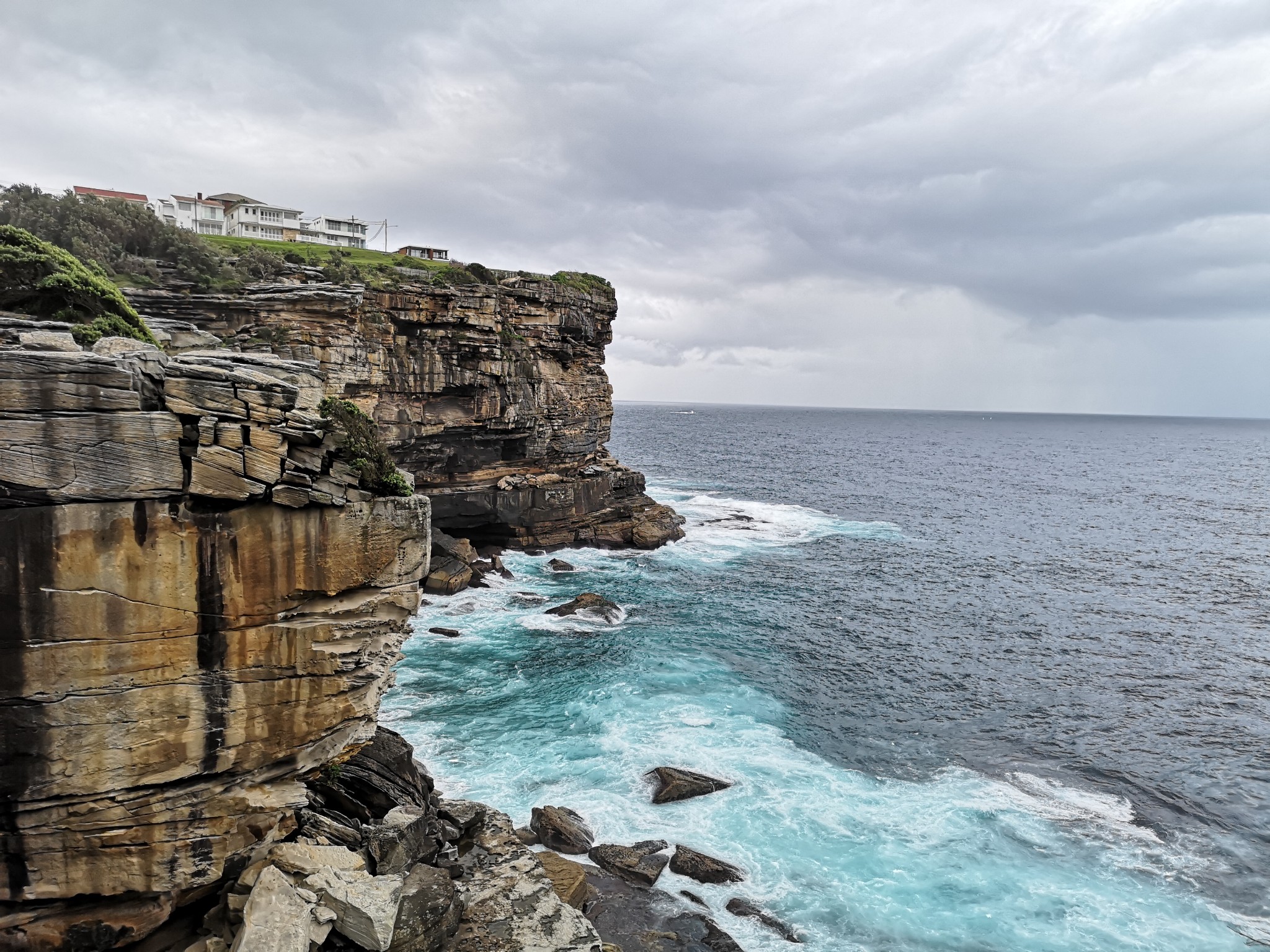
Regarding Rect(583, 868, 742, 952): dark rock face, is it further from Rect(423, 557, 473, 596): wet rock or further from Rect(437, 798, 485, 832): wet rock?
Rect(423, 557, 473, 596): wet rock

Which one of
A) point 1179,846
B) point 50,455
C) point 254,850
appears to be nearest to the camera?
point 50,455

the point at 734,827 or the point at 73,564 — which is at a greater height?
the point at 73,564

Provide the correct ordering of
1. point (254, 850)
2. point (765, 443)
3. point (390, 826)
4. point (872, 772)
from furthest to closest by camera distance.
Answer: point (765, 443), point (872, 772), point (390, 826), point (254, 850)

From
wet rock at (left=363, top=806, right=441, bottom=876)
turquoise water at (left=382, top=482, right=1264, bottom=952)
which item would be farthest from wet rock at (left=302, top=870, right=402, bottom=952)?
turquoise water at (left=382, top=482, right=1264, bottom=952)

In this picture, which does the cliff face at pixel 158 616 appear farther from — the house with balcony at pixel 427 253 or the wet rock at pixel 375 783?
the house with balcony at pixel 427 253

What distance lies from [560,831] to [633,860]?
2483 millimetres

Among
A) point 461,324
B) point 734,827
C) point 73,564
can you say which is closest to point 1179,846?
point 734,827

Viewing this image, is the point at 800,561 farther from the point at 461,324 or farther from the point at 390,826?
the point at 390,826

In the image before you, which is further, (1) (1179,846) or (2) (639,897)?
(1) (1179,846)

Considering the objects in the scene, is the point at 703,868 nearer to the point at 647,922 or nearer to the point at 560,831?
the point at 647,922

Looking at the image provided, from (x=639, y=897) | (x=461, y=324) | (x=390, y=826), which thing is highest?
(x=461, y=324)

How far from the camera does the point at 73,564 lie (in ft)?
35.8

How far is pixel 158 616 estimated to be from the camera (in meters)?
11.6

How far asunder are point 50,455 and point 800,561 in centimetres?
5190
